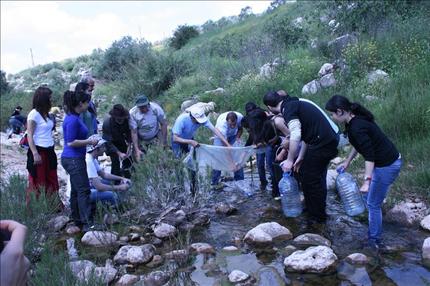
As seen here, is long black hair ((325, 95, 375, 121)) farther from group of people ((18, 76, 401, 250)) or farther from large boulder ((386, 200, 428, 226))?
large boulder ((386, 200, 428, 226))

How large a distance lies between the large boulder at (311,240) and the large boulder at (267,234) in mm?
185

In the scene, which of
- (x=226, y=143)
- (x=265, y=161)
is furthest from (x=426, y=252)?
(x=226, y=143)

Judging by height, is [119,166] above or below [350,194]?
above

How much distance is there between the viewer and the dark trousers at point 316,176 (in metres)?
5.67

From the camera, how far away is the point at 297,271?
15.3 feet

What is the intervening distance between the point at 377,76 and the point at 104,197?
21.5 ft

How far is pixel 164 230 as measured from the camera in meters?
5.89

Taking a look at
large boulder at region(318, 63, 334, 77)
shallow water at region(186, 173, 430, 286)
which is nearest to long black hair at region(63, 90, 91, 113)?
shallow water at region(186, 173, 430, 286)

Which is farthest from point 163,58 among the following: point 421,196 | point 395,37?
point 421,196

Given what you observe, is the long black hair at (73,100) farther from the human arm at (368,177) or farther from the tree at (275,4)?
the tree at (275,4)

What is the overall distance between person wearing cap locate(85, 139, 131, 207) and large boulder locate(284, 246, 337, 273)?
2.46 metres

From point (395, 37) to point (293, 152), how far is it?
24.4 feet

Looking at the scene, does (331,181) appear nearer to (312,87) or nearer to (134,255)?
(134,255)

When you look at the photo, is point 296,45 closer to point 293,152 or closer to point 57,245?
point 293,152
